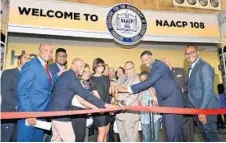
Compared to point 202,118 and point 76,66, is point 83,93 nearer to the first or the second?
point 76,66

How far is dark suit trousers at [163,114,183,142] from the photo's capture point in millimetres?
3557

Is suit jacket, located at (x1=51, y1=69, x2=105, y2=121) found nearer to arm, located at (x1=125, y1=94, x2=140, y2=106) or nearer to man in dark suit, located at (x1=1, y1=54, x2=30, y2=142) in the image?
man in dark suit, located at (x1=1, y1=54, x2=30, y2=142)

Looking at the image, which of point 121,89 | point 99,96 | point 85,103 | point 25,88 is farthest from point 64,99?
point 121,89

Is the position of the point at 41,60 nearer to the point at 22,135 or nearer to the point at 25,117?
the point at 25,117

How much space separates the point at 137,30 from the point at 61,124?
2545 mm

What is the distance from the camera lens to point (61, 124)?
3.24 m

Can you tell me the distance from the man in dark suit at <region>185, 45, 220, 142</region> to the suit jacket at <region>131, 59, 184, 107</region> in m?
0.26

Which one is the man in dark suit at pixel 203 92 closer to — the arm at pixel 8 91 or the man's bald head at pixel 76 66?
the man's bald head at pixel 76 66

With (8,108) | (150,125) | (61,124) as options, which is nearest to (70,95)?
(61,124)

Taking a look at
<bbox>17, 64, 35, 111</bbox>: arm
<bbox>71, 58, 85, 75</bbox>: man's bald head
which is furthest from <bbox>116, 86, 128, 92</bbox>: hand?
<bbox>17, 64, 35, 111</bbox>: arm

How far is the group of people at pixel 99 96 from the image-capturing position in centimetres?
329

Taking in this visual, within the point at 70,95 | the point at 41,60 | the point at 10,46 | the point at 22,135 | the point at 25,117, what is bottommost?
the point at 22,135

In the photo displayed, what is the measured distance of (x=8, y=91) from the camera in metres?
3.46

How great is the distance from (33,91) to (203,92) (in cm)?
228
